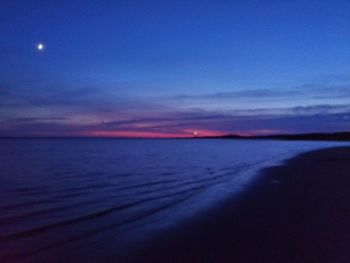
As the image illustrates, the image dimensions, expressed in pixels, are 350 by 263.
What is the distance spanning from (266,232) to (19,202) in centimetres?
1076

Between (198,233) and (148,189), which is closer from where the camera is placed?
(198,233)

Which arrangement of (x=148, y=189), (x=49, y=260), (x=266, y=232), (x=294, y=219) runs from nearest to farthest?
(x=49, y=260), (x=266, y=232), (x=294, y=219), (x=148, y=189)

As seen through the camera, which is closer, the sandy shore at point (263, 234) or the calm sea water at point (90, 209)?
the sandy shore at point (263, 234)

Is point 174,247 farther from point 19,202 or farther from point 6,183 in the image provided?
point 6,183

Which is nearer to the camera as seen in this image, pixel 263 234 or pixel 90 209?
pixel 263 234

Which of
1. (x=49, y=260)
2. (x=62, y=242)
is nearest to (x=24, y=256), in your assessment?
(x=49, y=260)

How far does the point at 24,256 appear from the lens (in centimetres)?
1047

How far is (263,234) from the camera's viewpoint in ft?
41.0

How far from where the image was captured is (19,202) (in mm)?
19188

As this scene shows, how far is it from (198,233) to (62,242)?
3.55 metres

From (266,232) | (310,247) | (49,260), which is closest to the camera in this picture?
(49,260)

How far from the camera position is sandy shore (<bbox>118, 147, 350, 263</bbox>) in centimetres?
1034

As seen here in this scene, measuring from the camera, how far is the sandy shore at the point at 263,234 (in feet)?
33.9

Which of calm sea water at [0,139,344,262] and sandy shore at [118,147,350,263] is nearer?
sandy shore at [118,147,350,263]
